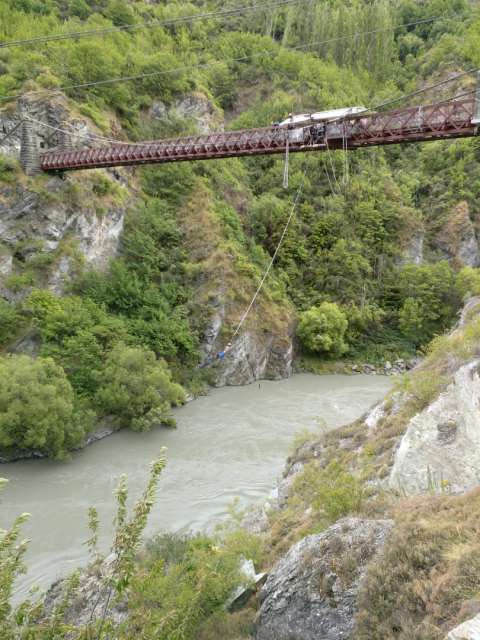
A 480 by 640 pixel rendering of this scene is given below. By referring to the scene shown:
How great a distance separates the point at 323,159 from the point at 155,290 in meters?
17.5

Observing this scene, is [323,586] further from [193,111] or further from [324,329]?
[193,111]

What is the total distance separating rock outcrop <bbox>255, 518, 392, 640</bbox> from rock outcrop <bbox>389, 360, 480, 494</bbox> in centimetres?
208

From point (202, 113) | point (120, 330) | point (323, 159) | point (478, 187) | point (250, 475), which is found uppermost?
point (202, 113)

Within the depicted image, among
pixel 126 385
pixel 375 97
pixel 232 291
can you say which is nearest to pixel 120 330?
pixel 126 385

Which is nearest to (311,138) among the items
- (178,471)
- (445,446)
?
(445,446)

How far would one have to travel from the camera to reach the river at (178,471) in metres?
10.0

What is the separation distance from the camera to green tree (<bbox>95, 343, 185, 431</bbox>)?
567 inches

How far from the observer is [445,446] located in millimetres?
6281

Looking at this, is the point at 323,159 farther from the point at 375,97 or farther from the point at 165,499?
the point at 165,499

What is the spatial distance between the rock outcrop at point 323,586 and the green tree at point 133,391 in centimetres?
1056

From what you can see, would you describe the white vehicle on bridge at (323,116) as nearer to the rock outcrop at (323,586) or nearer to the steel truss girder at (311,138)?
the steel truss girder at (311,138)

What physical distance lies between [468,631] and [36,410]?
11.7 meters

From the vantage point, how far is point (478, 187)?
102 feet

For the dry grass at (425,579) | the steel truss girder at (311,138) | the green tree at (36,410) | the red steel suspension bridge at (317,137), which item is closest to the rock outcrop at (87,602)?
the dry grass at (425,579)
